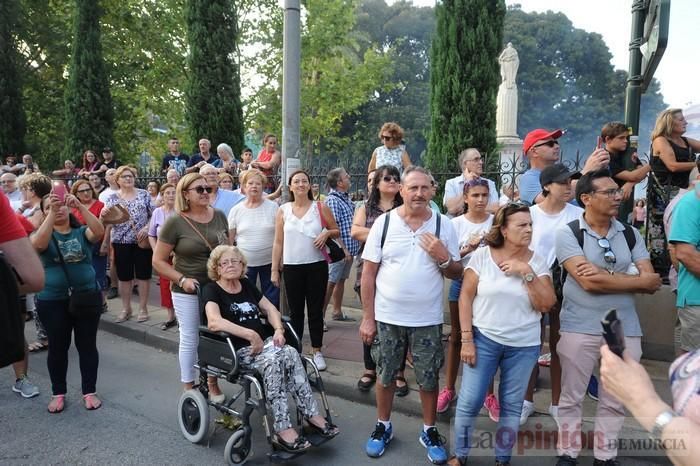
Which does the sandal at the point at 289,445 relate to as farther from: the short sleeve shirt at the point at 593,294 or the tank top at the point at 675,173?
the tank top at the point at 675,173

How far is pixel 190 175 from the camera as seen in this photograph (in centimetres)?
396

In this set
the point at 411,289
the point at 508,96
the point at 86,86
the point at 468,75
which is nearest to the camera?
the point at 411,289

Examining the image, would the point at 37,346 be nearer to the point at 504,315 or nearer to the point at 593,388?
the point at 504,315

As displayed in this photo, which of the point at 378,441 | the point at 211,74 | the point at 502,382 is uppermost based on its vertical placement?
the point at 211,74

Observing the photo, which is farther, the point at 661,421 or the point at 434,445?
the point at 434,445

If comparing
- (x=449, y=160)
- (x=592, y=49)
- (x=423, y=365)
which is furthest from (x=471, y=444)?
(x=592, y=49)

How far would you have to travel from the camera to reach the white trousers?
3912 millimetres

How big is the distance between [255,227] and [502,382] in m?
2.84

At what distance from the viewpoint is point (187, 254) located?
3.90 m

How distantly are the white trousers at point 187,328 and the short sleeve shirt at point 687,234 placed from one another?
3.47 metres

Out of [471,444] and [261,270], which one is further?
[261,270]

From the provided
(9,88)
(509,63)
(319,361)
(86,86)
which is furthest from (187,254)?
(509,63)

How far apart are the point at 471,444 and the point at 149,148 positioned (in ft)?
55.4

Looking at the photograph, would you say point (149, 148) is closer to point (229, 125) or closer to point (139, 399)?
point (229, 125)
